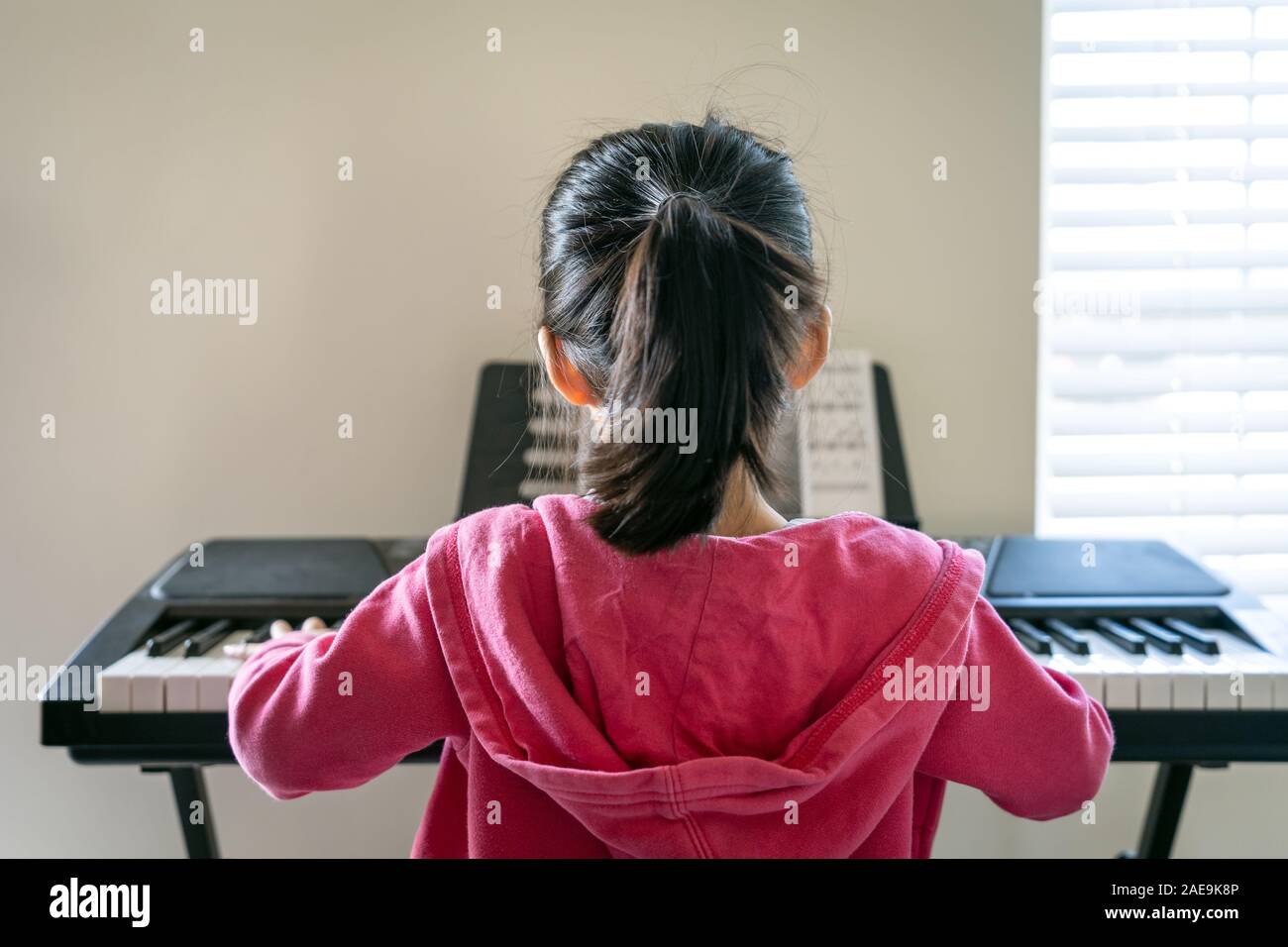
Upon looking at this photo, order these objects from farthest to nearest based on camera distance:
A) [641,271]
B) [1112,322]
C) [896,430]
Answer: [1112,322] → [896,430] → [641,271]

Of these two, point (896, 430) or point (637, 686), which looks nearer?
point (637, 686)

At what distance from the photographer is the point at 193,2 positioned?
147 cm

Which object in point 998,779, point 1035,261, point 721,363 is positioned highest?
point 1035,261

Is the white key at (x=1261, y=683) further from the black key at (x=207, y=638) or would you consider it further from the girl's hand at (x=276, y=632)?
the black key at (x=207, y=638)

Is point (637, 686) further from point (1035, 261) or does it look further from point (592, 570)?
point (1035, 261)

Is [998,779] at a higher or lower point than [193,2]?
lower

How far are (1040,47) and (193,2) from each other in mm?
1315

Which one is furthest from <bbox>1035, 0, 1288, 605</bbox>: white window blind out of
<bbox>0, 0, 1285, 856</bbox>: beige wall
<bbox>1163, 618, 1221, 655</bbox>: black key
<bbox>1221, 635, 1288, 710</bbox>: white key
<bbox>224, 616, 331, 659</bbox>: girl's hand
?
<bbox>224, 616, 331, 659</bbox>: girl's hand

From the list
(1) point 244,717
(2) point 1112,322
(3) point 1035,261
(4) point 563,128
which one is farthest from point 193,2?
(2) point 1112,322

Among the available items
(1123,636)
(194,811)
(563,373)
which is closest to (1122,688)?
(1123,636)

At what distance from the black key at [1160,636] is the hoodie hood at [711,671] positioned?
50cm

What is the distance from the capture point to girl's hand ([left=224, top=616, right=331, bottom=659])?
998 millimetres

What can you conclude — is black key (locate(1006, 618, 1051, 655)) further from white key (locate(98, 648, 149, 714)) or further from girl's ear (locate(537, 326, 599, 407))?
white key (locate(98, 648, 149, 714))

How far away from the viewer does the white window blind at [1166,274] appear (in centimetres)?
152
